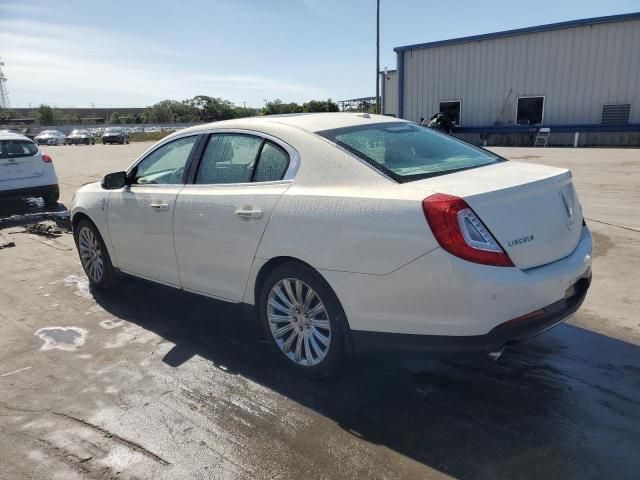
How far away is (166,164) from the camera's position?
174 inches

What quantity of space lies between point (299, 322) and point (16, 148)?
883cm

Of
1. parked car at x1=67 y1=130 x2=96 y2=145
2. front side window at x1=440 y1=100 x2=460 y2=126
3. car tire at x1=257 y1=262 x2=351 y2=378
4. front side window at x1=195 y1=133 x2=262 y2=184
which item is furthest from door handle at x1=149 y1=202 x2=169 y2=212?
parked car at x1=67 y1=130 x2=96 y2=145

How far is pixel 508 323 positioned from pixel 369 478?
41.8 inches

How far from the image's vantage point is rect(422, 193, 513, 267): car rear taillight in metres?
2.59

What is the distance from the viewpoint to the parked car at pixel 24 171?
947cm

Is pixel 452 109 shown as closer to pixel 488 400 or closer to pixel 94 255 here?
pixel 94 255

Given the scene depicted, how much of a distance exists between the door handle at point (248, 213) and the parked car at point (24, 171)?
26.2ft

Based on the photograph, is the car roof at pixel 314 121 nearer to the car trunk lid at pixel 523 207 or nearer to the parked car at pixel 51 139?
the car trunk lid at pixel 523 207

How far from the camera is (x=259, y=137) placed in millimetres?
3652

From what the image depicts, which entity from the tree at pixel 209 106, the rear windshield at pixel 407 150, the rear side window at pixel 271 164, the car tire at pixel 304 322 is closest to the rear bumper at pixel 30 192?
the rear side window at pixel 271 164

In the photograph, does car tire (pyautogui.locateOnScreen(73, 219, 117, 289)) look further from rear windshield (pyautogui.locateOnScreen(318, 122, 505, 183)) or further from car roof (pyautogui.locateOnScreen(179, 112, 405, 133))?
rear windshield (pyautogui.locateOnScreen(318, 122, 505, 183))

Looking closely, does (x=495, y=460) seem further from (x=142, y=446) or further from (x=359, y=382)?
(x=142, y=446)

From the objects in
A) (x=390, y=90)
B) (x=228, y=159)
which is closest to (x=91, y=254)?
(x=228, y=159)

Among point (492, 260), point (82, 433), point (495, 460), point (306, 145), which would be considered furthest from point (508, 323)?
point (82, 433)
